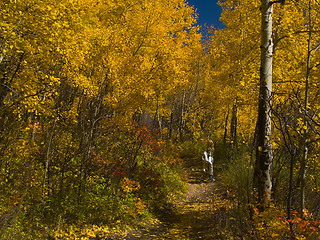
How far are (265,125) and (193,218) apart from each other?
336 cm

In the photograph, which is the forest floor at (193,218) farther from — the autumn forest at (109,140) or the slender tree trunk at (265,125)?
the slender tree trunk at (265,125)

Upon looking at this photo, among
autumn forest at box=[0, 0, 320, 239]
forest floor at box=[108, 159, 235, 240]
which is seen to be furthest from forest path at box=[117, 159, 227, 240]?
autumn forest at box=[0, 0, 320, 239]

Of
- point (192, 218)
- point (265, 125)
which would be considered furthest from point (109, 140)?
point (265, 125)

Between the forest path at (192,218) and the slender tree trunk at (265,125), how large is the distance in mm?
1023

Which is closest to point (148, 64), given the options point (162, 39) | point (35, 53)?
point (162, 39)

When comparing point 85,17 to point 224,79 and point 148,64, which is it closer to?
point 148,64

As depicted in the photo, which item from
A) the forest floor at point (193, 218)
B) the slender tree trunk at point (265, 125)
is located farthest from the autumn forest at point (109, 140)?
the forest floor at point (193, 218)

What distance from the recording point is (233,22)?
10.5 m

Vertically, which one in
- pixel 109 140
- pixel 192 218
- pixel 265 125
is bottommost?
pixel 192 218

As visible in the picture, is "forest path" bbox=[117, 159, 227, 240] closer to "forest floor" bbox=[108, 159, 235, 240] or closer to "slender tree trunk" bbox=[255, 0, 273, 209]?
"forest floor" bbox=[108, 159, 235, 240]

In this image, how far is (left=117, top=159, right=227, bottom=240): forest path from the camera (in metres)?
4.97

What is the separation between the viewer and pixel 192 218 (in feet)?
20.6

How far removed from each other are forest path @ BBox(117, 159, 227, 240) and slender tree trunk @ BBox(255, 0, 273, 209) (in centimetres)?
102

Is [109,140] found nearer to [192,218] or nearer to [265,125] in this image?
[192,218]
